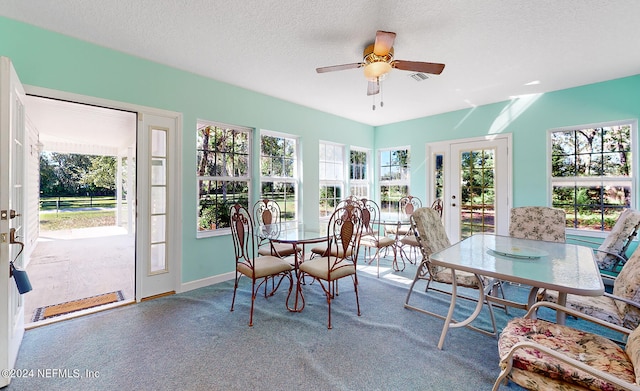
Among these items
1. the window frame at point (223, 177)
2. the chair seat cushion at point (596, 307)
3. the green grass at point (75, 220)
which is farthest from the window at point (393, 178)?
the green grass at point (75, 220)

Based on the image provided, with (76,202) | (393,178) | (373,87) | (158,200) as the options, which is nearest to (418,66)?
(373,87)

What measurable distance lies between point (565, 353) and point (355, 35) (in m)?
2.62

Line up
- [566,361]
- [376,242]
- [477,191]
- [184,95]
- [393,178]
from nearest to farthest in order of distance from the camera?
[566,361], [184,95], [376,242], [477,191], [393,178]

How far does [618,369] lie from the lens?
46.5 inches

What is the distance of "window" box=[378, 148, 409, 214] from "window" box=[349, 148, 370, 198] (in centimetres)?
31

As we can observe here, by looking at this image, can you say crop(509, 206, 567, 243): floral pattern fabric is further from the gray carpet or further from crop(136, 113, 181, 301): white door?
crop(136, 113, 181, 301): white door

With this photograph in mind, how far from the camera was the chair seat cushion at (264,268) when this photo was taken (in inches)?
98.0

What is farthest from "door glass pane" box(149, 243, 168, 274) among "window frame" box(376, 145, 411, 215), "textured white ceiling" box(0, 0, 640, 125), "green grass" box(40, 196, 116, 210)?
"green grass" box(40, 196, 116, 210)

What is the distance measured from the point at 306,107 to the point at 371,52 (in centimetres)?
223

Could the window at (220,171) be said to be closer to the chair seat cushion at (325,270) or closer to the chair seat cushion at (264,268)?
the chair seat cushion at (264,268)

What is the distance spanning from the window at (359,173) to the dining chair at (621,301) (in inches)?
156

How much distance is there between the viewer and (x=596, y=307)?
71.5 inches

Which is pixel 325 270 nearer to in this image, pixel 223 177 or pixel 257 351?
pixel 257 351

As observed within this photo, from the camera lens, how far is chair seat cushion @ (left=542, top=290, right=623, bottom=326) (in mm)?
1747
